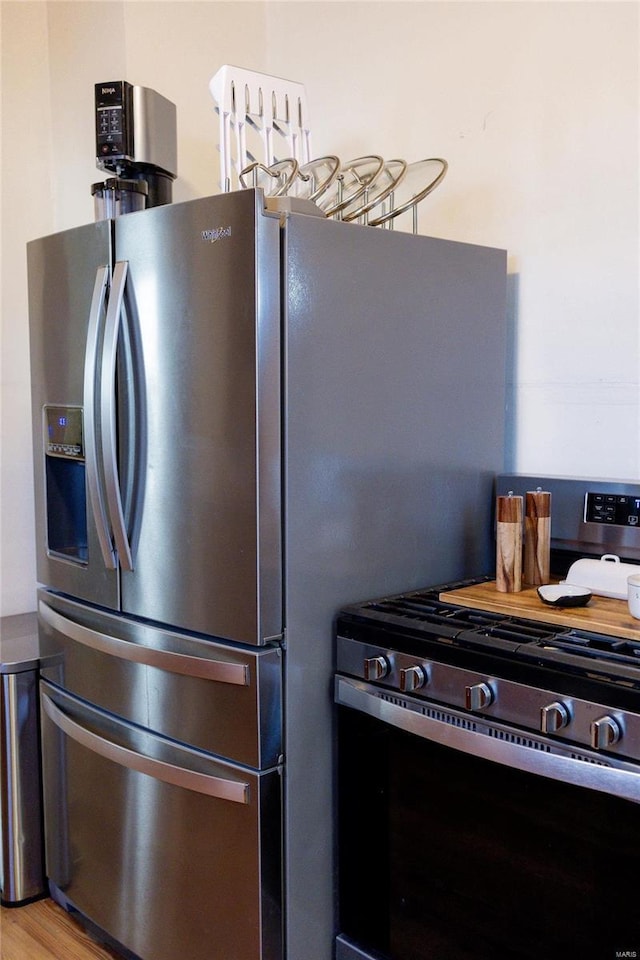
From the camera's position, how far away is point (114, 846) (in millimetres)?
1928

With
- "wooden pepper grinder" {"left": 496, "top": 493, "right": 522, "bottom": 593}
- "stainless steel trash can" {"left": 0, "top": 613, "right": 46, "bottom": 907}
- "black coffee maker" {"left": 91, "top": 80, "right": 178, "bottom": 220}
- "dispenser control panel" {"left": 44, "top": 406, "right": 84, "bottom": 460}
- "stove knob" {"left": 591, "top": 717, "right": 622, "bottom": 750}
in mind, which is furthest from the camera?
"stainless steel trash can" {"left": 0, "top": 613, "right": 46, "bottom": 907}

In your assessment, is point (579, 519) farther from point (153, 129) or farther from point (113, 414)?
point (153, 129)

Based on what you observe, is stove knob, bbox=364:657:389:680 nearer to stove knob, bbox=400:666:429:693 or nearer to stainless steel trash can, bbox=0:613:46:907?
stove knob, bbox=400:666:429:693

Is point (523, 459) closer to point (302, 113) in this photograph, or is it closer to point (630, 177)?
point (630, 177)

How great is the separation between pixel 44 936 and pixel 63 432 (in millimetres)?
1258

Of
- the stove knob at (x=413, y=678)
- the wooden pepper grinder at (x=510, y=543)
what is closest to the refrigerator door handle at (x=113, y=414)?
the stove knob at (x=413, y=678)

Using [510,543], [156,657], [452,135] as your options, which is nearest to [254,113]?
[452,135]

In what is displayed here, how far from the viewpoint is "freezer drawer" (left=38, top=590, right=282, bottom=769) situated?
5.22 feet

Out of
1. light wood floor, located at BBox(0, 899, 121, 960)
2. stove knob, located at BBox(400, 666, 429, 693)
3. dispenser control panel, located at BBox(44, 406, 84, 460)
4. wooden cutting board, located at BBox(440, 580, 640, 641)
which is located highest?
dispenser control panel, located at BBox(44, 406, 84, 460)

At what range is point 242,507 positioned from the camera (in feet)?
5.16

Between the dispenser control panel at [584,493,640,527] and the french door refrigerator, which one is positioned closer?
the french door refrigerator

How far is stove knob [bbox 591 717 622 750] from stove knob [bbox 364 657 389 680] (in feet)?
1.41

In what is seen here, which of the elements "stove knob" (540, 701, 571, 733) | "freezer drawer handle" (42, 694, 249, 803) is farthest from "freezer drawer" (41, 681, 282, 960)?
"stove knob" (540, 701, 571, 733)

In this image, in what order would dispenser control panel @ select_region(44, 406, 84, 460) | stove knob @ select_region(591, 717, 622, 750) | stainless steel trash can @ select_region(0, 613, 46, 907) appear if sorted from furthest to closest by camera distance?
stainless steel trash can @ select_region(0, 613, 46, 907)
dispenser control panel @ select_region(44, 406, 84, 460)
stove knob @ select_region(591, 717, 622, 750)
